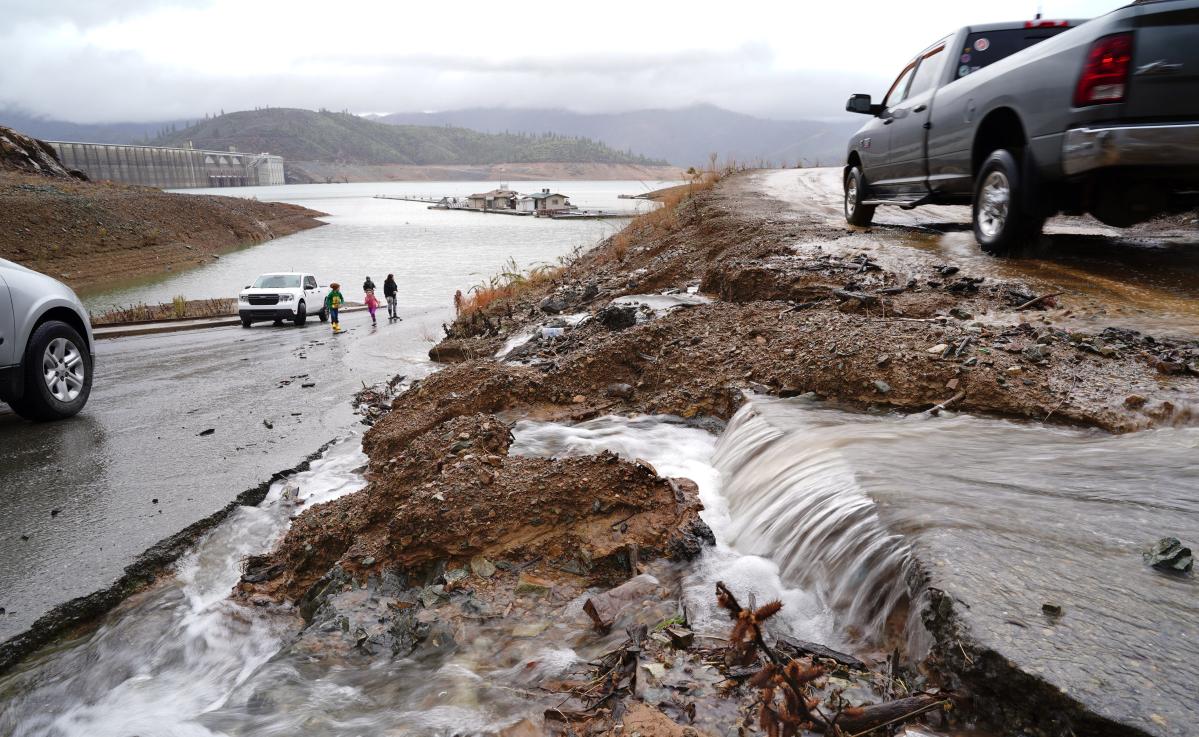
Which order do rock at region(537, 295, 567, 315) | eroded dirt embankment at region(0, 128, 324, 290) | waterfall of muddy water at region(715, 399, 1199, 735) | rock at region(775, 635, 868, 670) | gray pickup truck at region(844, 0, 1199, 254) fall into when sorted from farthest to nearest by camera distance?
eroded dirt embankment at region(0, 128, 324, 290)
rock at region(537, 295, 567, 315)
gray pickup truck at region(844, 0, 1199, 254)
rock at region(775, 635, 868, 670)
waterfall of muddy water at region(715, 399, 1199, 735)

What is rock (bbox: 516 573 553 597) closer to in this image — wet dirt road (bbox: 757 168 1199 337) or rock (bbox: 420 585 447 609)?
rock (bbox: 420 585 447 609)

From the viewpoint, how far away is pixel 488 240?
91.6m

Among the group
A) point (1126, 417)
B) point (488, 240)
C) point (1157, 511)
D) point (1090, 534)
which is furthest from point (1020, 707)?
point (488, 240)

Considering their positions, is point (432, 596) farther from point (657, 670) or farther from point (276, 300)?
point (276, 300)

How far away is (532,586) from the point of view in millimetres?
3961

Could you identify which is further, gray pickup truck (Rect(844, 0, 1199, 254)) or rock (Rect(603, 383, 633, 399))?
rock (Rect(603, 383, 633, 399))

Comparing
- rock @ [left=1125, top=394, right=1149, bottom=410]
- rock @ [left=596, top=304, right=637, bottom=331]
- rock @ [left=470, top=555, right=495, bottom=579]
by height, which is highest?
rock @ [left=1125, top=394, right=1149, bottom=410]

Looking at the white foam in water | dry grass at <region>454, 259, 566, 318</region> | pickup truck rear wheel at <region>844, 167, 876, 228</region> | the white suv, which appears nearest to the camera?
the white foam in water

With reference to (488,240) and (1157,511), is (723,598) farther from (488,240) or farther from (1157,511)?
(488,240)

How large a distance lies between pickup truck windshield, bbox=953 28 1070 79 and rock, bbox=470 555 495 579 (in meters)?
8.25

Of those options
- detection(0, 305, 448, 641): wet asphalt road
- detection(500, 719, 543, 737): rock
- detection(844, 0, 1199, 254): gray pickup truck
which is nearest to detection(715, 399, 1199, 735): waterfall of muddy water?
detection(500, 719, 543, 737): rock

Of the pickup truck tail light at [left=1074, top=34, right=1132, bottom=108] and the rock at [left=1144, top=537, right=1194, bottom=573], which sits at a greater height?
the pickup truck tail light at [left=1074, top=34, right=1132, bottom=108]

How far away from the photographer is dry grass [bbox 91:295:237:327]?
28.3 metres

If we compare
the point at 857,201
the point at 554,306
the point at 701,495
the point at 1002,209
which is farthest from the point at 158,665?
the point at 857,201
